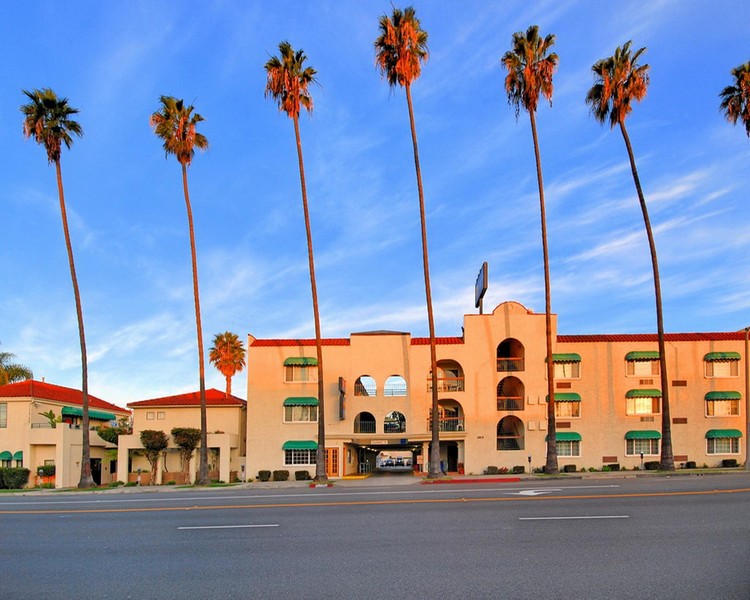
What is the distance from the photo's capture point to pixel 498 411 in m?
44.1

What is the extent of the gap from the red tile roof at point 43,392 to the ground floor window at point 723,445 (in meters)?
43.5

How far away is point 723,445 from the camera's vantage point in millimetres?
43562

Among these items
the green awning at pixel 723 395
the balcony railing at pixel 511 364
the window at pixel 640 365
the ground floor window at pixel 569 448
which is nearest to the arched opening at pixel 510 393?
the balcony railing at pixel 511 364

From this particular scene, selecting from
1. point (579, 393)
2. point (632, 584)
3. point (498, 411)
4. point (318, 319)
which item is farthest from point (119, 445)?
point (632, 584)

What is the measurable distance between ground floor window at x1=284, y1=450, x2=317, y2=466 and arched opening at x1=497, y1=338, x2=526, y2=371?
13392mm

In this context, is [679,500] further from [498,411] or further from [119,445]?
[119,445]

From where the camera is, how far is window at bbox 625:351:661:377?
44094 mm

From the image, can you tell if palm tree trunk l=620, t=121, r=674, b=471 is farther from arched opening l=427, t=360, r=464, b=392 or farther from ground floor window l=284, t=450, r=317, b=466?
ground floor window l=284, t=450, r=317, b=466

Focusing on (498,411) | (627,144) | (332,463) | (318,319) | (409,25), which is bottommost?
(332,463)

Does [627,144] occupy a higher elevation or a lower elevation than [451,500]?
higher

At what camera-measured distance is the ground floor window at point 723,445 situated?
142 ft

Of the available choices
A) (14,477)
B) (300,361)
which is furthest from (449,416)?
(14,477)

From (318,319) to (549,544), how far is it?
94.1ft

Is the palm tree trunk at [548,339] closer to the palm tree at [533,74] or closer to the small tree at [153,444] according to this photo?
the palm tree at [533,74]
